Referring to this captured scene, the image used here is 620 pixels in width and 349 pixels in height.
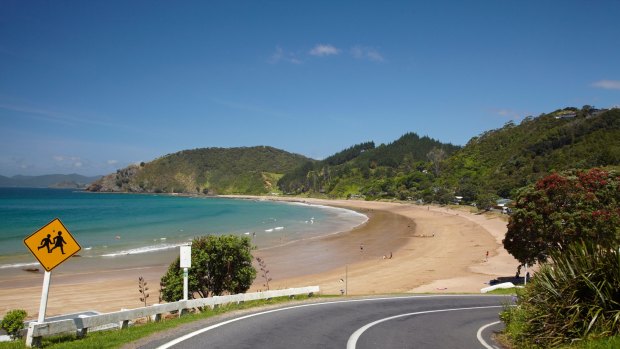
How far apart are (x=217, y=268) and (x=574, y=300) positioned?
45.4 feet

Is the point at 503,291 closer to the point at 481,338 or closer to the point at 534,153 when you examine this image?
the point at 481,338

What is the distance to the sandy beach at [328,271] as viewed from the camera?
25.6m

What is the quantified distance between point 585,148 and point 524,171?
569 inches

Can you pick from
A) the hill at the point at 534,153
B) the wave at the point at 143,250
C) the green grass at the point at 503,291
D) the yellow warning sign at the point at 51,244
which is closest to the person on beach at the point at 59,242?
the yellow warning sign at the point at 51,244

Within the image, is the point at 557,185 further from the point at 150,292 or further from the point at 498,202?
the point at 498,202

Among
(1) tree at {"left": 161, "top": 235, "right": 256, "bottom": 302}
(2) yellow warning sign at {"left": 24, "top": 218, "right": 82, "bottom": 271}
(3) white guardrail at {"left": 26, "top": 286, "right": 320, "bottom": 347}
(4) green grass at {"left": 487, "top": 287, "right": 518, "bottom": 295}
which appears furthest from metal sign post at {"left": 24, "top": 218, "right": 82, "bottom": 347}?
(4) green grass at {"left": 487, "top": 287, "right": 518, "bottom": 295}

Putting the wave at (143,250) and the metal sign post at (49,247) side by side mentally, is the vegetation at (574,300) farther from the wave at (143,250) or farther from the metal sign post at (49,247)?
the wave at (143,250)

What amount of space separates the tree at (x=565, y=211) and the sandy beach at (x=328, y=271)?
5.71 metres

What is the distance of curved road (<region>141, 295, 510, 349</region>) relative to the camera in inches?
326

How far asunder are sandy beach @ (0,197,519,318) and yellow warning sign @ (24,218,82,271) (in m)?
15.9

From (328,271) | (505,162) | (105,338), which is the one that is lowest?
(328,271)

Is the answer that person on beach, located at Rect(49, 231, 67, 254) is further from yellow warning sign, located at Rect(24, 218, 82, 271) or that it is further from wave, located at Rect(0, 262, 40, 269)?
wave, located at Rect(0, 262, 40, 269)

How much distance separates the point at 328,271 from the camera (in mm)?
34438

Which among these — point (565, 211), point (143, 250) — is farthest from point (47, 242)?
point (143, 250)
